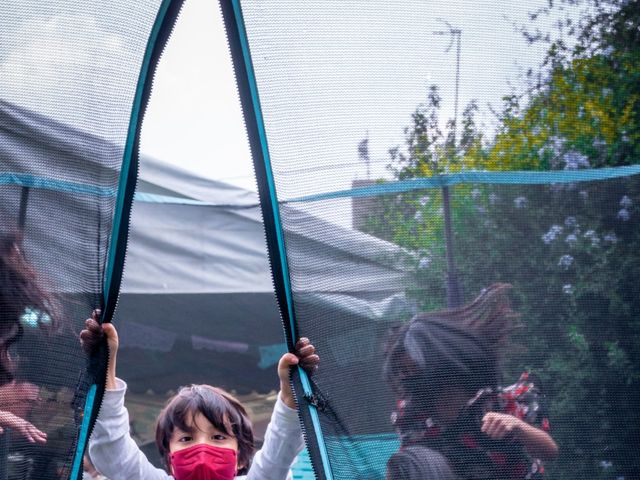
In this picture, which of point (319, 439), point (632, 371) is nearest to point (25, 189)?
point (319, 439)

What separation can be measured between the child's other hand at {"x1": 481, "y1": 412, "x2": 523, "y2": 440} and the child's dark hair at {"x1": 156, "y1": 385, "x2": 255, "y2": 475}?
843 millimetres

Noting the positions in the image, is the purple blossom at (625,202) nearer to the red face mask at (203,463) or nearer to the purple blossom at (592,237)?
the purple blossom at (592,237)

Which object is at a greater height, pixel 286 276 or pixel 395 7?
pixel 395 7

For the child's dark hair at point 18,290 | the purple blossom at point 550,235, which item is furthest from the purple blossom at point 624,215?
the child's dark hair at point 18,290

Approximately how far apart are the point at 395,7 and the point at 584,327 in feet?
2.22

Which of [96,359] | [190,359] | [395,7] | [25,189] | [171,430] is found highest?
[395,7]

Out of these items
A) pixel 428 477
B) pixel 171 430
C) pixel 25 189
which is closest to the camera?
pixel 428 477

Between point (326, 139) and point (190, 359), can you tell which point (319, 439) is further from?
point (190, 359)

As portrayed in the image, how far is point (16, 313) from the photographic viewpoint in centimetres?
159

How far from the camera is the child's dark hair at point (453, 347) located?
4.93 feet

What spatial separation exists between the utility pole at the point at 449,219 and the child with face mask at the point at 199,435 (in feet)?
0.92

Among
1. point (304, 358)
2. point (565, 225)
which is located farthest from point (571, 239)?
point (304, 358)

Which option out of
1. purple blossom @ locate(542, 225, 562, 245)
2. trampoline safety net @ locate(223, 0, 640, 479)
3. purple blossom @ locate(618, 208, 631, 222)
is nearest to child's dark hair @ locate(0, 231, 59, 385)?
trampoline safety net @ locate(223, 0, 640, 479)

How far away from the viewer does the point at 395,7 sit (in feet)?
5.14
